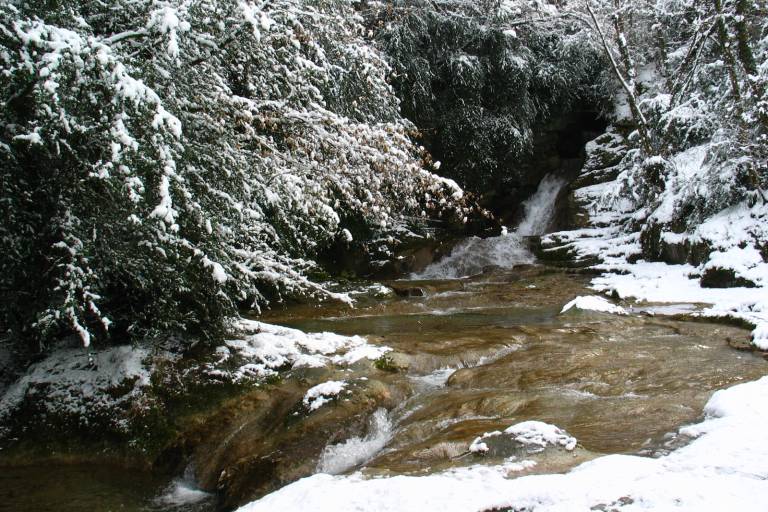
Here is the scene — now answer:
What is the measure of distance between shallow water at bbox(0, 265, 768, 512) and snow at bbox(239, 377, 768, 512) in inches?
9.5

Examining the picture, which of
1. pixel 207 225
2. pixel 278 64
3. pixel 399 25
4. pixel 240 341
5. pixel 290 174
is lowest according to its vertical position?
pixel 240 341

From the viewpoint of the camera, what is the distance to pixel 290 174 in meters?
5.42

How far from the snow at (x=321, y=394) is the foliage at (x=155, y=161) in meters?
1.22

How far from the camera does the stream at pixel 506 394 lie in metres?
3.38

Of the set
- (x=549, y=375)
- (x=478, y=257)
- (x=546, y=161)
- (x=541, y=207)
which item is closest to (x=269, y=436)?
(x=549, y=375)

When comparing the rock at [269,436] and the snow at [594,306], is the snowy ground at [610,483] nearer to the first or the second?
the rock at [269,436]

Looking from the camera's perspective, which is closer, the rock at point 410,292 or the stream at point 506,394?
the stream at point 506,394

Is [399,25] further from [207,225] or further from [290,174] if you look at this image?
[207,225]

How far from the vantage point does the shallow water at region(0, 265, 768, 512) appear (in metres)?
3.43

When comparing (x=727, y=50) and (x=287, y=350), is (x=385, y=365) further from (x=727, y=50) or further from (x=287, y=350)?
(x=727, y=50)

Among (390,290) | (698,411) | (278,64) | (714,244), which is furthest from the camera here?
(390,290)

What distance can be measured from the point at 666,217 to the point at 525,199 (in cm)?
667

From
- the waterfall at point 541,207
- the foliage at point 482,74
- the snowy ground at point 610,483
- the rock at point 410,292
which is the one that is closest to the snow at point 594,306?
the rock at point 410,292

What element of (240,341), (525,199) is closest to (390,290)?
(240,341)
